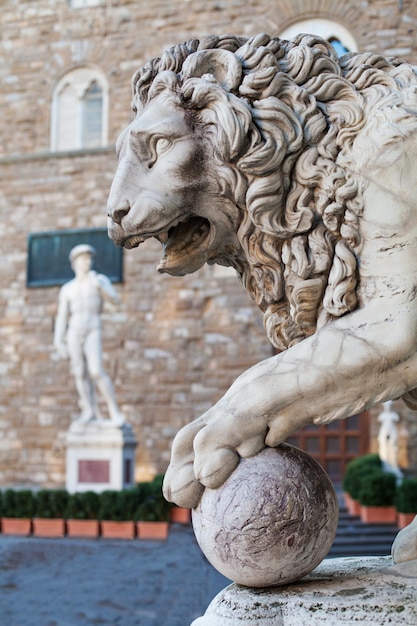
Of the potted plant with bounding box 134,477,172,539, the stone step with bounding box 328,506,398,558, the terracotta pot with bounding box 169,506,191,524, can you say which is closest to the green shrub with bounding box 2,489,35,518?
the potted plant with bounding box 134,477,172,539

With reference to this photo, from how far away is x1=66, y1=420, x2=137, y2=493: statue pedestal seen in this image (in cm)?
888

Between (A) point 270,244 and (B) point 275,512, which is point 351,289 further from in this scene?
(B) point 275,512

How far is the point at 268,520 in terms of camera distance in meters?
1.16

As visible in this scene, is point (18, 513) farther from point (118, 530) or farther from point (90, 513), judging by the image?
point (118, 530)

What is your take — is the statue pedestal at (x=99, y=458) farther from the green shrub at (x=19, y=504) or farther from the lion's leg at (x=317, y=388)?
the lion's leg at (x=317, y=388)

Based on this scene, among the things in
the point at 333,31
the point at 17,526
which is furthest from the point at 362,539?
the point at 333,31

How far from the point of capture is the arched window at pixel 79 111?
12812 millimetres

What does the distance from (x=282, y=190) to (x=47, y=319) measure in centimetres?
1150

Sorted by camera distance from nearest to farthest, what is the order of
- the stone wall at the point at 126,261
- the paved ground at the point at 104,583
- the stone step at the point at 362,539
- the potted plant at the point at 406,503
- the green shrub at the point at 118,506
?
the paved ground at the point at 104,583 → the stone step at the point at 362,539 → the potted plant at the point at 406,503 → the green shrub at the point at 118,506 → the stone wall at the point at 126,261

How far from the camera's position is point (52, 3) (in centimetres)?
1313

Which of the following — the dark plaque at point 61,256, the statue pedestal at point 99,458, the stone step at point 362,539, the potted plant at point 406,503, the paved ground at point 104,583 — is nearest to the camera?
the paved ground at point 104,583

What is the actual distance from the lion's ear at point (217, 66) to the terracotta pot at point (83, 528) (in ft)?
23.8

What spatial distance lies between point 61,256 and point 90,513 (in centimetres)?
559

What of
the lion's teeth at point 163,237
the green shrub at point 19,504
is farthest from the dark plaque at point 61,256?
the lion's teeth at point 163,237
